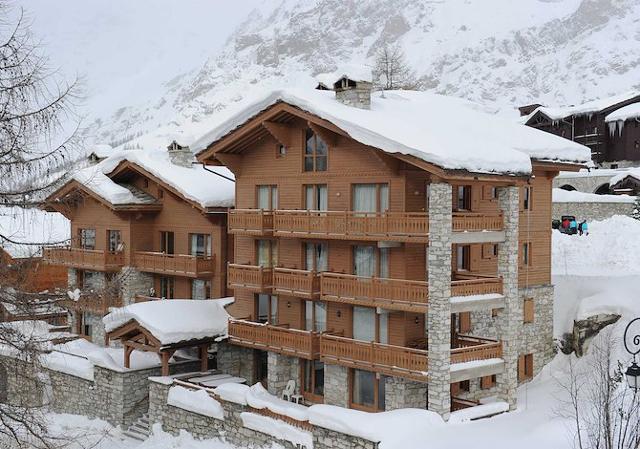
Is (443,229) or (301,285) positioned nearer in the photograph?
(443,229)

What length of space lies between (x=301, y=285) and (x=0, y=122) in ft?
55.3

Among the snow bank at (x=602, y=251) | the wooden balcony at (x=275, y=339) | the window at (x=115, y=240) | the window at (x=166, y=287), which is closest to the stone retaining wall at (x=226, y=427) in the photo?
the wooden balcony at (x=275, y=339)

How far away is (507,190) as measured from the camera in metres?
25.2

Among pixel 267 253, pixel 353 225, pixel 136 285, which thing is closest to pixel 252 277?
pixel 267 253

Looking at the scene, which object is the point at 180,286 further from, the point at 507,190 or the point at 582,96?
the point at 582,96

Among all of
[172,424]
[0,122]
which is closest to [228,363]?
[172,424]

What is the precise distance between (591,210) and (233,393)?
93.1ft

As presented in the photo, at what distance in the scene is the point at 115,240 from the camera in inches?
1484

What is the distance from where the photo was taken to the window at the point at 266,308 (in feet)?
98.5

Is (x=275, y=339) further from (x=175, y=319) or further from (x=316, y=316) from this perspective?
(x=175, y=319)

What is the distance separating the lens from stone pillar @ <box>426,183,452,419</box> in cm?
2280

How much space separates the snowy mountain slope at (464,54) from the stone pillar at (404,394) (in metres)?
87.2

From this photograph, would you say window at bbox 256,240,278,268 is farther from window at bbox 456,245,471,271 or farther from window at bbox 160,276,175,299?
window at bbox 160,276,175,299

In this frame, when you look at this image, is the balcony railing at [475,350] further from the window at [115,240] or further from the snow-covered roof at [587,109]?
the snow-covered roof at [587,109]
